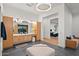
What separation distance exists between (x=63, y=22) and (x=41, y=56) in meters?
1.48

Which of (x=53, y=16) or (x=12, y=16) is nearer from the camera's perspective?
(x=12, y=16)

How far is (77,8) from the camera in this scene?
76.1 inches

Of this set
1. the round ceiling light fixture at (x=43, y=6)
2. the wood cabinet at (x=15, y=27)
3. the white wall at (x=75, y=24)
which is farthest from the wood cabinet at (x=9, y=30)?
the white wall at (x=75, y=24)

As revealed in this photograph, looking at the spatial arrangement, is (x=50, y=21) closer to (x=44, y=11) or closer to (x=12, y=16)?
(x=44, y=11)

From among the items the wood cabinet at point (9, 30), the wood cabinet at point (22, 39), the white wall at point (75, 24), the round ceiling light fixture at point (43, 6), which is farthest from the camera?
the wood cabinet at point (22, 39)

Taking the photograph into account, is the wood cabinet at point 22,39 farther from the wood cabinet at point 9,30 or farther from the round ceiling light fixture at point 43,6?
the round ceiling light fixture at point 43,6

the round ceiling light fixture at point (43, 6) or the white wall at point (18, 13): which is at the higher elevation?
the round ceiling light fixture at point (43, 6)

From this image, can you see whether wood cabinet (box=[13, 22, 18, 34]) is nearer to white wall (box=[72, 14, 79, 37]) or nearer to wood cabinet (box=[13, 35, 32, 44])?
wood cabinet (box=[13, 35, 32, 44])

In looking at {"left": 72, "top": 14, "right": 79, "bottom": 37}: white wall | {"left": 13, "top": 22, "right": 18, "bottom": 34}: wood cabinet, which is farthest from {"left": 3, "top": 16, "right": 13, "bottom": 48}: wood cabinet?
{"left": 72, "top": 14, "right": 79, "bottom": 37}: white wall

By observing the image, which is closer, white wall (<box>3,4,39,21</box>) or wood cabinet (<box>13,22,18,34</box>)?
white wall (<box>3,4,39,21</box>)

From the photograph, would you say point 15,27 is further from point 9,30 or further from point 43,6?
point 43,6

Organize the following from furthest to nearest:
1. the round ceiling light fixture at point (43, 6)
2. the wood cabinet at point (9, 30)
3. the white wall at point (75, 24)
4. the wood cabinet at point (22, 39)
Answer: the wood cabinet at point (22, 39) → the wood cabinet at point (9, 30) → the white wall at point (75, 24) → the round ceiling light fixture at point (43, 6)

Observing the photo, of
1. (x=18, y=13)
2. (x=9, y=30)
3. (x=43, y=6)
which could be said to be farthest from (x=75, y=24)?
(x=9, y=30)

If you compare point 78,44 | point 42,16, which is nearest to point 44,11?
point 42,16
